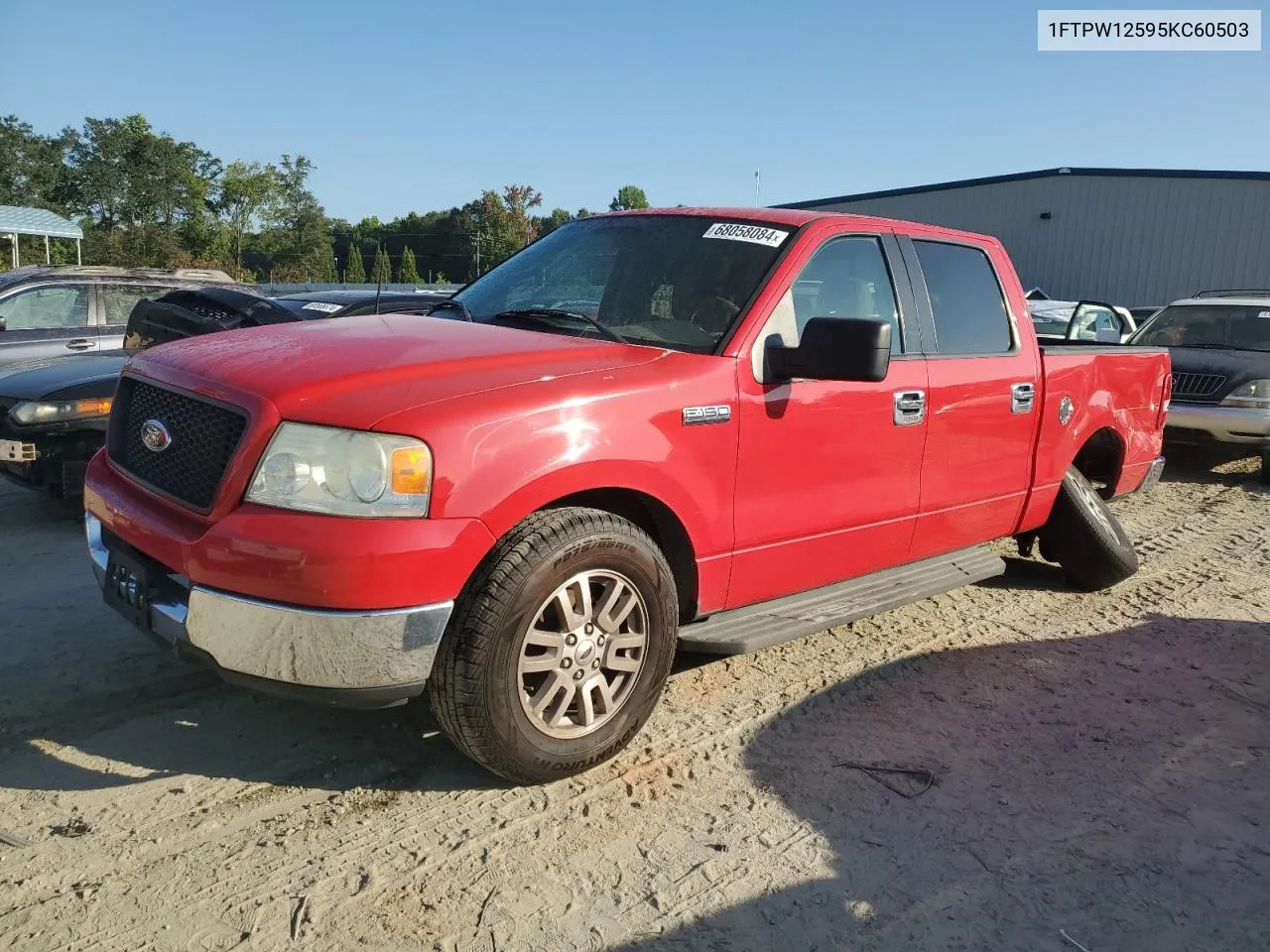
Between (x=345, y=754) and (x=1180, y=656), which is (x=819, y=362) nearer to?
(x=345, y=754)

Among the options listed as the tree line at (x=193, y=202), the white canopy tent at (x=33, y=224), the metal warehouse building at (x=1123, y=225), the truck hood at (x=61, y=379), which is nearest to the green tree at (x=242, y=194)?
the tree line at (x=193, y=202)

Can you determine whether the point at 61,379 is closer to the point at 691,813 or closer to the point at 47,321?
the point at 47,321

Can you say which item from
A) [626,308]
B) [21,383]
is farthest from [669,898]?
[21,383]

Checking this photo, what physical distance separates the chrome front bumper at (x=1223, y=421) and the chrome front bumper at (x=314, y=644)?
311 inches

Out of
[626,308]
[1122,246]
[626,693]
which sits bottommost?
[626,693]

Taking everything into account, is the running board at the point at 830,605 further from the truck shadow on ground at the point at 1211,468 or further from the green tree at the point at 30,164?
the green tree at the point at 30,164

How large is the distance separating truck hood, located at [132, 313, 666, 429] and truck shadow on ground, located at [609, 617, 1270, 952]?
5.02 feet

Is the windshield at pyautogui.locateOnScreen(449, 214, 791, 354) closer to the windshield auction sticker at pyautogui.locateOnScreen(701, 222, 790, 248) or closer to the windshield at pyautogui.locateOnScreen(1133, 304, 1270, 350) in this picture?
the windshield auction sticker at pyautogui.locateOnScreen(701, 222, 790, 248)

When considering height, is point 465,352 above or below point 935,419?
above

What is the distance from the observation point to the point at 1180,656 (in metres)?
4.40

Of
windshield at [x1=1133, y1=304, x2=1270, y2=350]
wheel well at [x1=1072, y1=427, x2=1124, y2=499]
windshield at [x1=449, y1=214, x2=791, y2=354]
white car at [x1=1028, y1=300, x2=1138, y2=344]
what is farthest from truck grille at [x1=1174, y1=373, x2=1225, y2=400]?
windshield at [x1=449, y1=214, x2=791, y2=354]

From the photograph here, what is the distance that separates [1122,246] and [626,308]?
26.6 metres

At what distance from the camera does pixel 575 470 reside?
287 centimetres

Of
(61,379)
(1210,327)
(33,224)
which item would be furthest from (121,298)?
(33,224)
